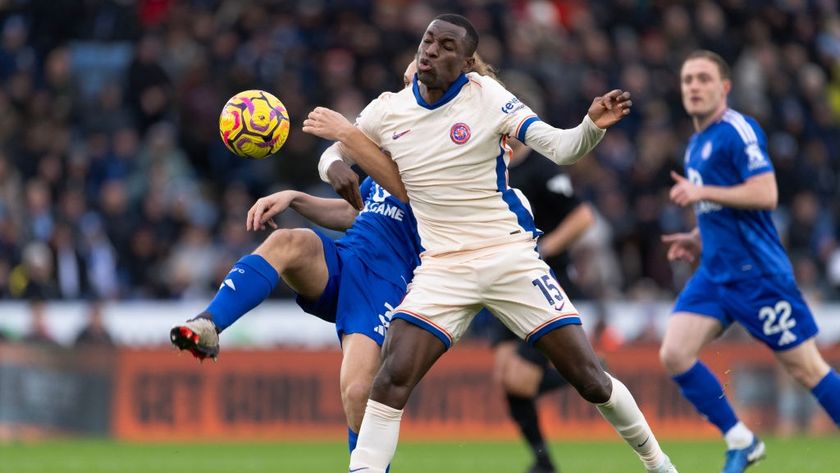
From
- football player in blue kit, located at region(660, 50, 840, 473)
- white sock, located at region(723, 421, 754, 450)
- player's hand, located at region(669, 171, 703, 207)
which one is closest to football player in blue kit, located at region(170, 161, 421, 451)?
player's hand, located at region(669, 171, 703, 207)

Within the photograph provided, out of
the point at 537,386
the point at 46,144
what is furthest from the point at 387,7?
the point at 537,386

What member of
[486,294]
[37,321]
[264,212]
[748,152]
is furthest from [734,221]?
[37,321]

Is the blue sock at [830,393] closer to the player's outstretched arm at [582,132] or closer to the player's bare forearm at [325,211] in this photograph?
the player's outstretched arm at [582,132]

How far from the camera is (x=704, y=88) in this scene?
29.7ft

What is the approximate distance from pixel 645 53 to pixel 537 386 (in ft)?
32.7

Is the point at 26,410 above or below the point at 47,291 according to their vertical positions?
below

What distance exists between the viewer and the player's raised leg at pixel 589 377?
7039 millimetres

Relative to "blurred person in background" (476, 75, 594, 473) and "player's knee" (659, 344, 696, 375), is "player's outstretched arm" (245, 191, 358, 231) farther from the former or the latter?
"player's knee" (659, 344, 696, 375)

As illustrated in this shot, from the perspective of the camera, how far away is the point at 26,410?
46.5ft

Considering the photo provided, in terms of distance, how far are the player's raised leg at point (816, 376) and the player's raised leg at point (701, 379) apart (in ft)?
1.49

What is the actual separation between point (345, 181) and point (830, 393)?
3.43 meters

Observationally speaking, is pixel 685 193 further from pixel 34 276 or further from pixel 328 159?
pixel 34 276

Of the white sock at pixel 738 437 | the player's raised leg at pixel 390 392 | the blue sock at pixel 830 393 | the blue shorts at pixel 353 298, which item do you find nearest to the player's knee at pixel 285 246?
the blue shorts at pixel 353 298

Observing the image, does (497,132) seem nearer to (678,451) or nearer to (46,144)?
(678,451)
